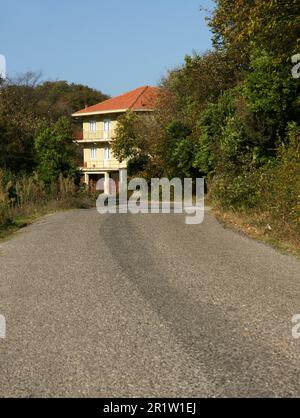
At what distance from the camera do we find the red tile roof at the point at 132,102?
5500 cm

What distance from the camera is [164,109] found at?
144ft

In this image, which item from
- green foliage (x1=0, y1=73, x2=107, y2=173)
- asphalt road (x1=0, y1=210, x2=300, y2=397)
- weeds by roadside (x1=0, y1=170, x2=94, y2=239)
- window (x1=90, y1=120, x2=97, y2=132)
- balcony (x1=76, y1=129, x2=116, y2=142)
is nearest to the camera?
asphalt road (x1=0, y1=210, x2=300, y2=397)

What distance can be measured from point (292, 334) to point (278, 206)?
7.56 m

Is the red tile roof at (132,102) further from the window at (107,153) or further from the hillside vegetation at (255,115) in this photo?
the hillside vegetation at (255,115)

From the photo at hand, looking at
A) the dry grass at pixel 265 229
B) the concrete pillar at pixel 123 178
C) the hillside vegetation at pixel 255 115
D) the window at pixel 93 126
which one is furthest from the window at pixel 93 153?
the dry grass at pixel 265 229

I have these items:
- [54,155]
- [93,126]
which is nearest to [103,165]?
[93,126]

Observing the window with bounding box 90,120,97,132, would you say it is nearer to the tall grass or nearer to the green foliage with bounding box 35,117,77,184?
the green foliage with bounding box 35,117,77,184

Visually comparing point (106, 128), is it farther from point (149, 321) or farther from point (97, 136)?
point (149, 321)

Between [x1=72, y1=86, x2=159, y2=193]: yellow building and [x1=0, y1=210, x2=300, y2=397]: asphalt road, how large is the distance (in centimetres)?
4658

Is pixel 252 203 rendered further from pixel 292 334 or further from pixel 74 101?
pixel 74 101

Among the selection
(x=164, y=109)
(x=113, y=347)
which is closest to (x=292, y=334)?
(x=113, y=347)

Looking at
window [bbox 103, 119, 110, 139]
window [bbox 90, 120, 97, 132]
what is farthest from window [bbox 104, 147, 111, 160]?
window [bbox 90, 120, 97, 132]

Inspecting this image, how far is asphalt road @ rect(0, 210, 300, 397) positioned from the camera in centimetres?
435

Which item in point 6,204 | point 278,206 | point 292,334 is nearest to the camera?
point 292,334
